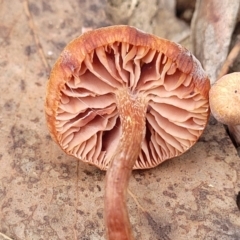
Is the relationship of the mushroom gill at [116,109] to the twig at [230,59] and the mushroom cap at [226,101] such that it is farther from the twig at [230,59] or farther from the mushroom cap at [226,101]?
the twig at [230,59]

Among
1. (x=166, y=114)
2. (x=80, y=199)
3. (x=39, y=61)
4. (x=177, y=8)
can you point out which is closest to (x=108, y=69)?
(x=166, y=114)

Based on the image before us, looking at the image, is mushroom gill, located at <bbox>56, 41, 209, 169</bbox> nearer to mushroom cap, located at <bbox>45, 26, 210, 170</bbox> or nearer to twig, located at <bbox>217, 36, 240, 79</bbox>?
mushroom cap, located at <bbox>45, 26, 210, 170</bbox>

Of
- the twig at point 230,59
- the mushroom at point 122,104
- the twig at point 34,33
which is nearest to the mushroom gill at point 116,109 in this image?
the mushroom at point 122,104

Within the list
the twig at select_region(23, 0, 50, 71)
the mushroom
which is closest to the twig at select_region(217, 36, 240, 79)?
the mushroom

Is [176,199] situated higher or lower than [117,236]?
higher

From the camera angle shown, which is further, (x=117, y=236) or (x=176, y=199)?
(x=176, y=199)

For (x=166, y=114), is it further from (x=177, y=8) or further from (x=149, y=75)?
(x=177, y=8)
